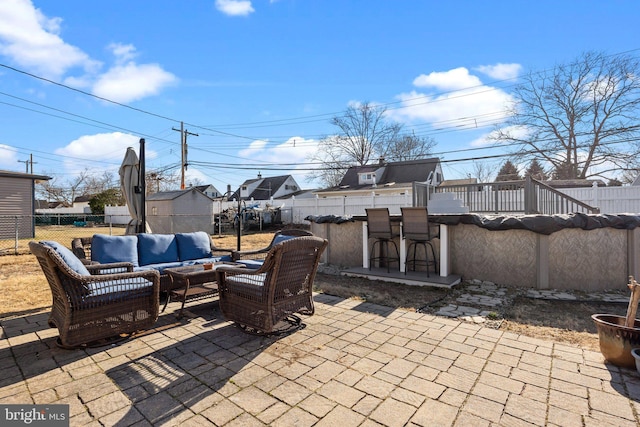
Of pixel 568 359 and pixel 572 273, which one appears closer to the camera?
pixel 568 359

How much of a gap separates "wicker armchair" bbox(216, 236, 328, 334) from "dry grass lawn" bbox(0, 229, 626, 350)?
159cm

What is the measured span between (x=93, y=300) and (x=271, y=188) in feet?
122

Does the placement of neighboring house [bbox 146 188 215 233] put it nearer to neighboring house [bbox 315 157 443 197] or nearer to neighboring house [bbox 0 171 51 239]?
neighboring house [bbox 0 171 51 239]

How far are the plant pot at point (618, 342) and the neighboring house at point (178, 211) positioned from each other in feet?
48.8

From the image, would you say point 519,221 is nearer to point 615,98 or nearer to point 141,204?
point 141,204

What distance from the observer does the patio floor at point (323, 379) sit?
6.20ft

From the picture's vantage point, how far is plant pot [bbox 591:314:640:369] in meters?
2.41

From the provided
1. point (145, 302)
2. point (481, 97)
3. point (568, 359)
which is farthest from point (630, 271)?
point (481, 97)

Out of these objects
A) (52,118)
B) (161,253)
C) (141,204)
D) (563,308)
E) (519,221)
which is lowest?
(563,308)

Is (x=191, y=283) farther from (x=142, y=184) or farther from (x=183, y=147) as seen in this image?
(x=183, y=147)

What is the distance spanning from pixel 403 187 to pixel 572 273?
1575 centimetres

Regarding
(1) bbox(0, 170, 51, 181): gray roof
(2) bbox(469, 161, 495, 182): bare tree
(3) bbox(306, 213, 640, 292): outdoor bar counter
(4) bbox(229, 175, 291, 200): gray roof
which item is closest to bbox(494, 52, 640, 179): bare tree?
(2) bbox(469, 161, 495, 182): bare tree

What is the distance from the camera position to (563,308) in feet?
13.7

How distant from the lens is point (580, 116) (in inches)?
738
